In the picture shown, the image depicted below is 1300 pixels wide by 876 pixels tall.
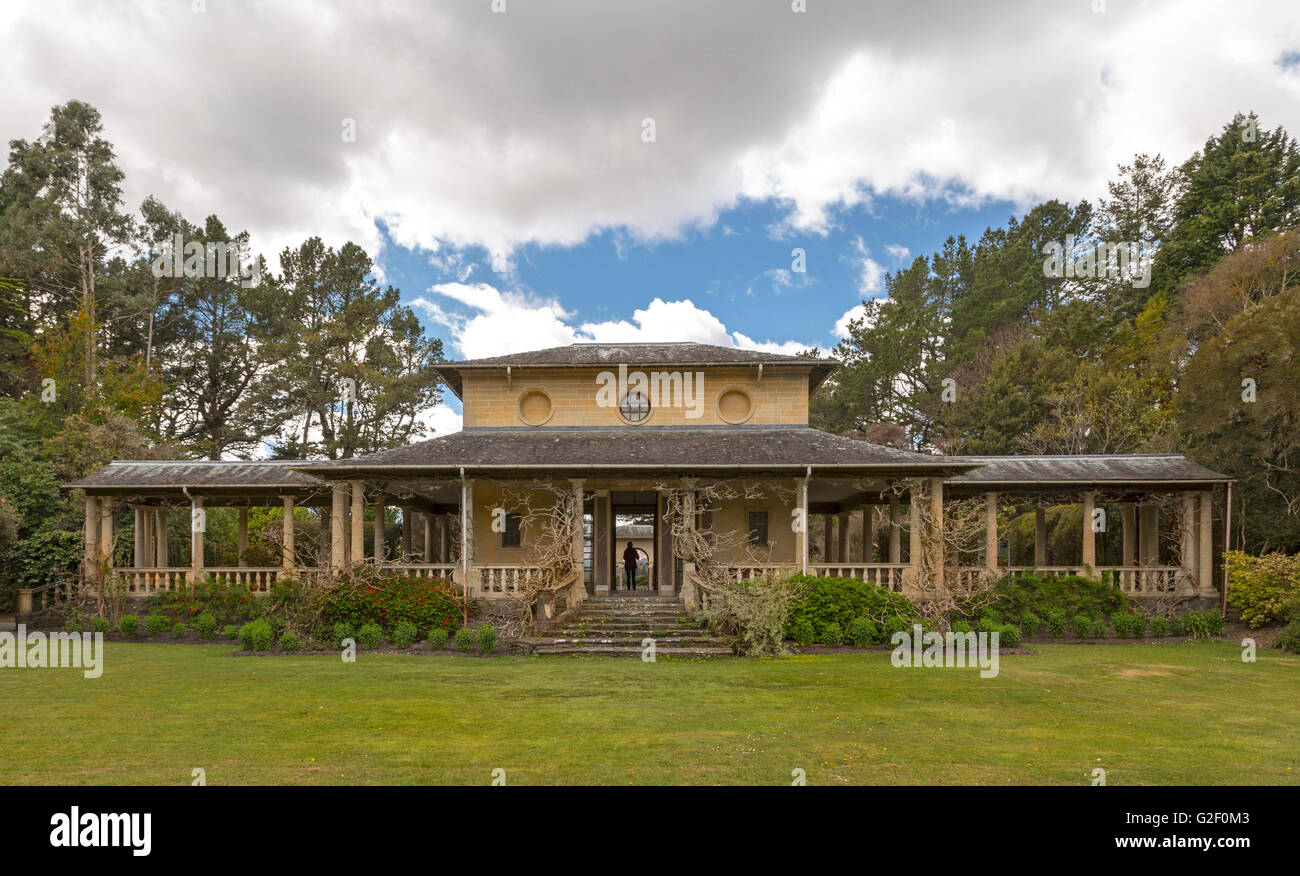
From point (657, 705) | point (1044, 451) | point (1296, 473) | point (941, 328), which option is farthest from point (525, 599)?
point (941, 328)

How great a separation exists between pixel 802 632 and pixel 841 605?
1126 millimetres

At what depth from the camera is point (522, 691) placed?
1058cm

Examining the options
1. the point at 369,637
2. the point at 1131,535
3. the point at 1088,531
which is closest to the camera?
the point at 369,637

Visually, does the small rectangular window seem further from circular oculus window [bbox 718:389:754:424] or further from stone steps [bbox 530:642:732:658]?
circular oculus window [bbox 718:389:754:424]

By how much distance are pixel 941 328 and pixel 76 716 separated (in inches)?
1524

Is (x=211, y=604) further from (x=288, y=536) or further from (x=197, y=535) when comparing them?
(x=197, y=535)

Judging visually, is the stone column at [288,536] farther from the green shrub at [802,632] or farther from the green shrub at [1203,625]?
the green shrub at [1203,625]

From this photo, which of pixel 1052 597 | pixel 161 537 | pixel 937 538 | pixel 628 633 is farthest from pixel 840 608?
pixel 161 537

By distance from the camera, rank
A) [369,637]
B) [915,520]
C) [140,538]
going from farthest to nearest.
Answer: [140,538]
[915,520]
[369,637]

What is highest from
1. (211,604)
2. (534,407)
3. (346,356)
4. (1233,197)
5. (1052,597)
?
(1233,197)

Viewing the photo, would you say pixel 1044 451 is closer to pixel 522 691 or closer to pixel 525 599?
pixel 525 599

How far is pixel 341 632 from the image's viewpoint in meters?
15.6

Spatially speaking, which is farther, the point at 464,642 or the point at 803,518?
the point at 803,518

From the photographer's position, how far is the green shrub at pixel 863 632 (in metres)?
15.1
